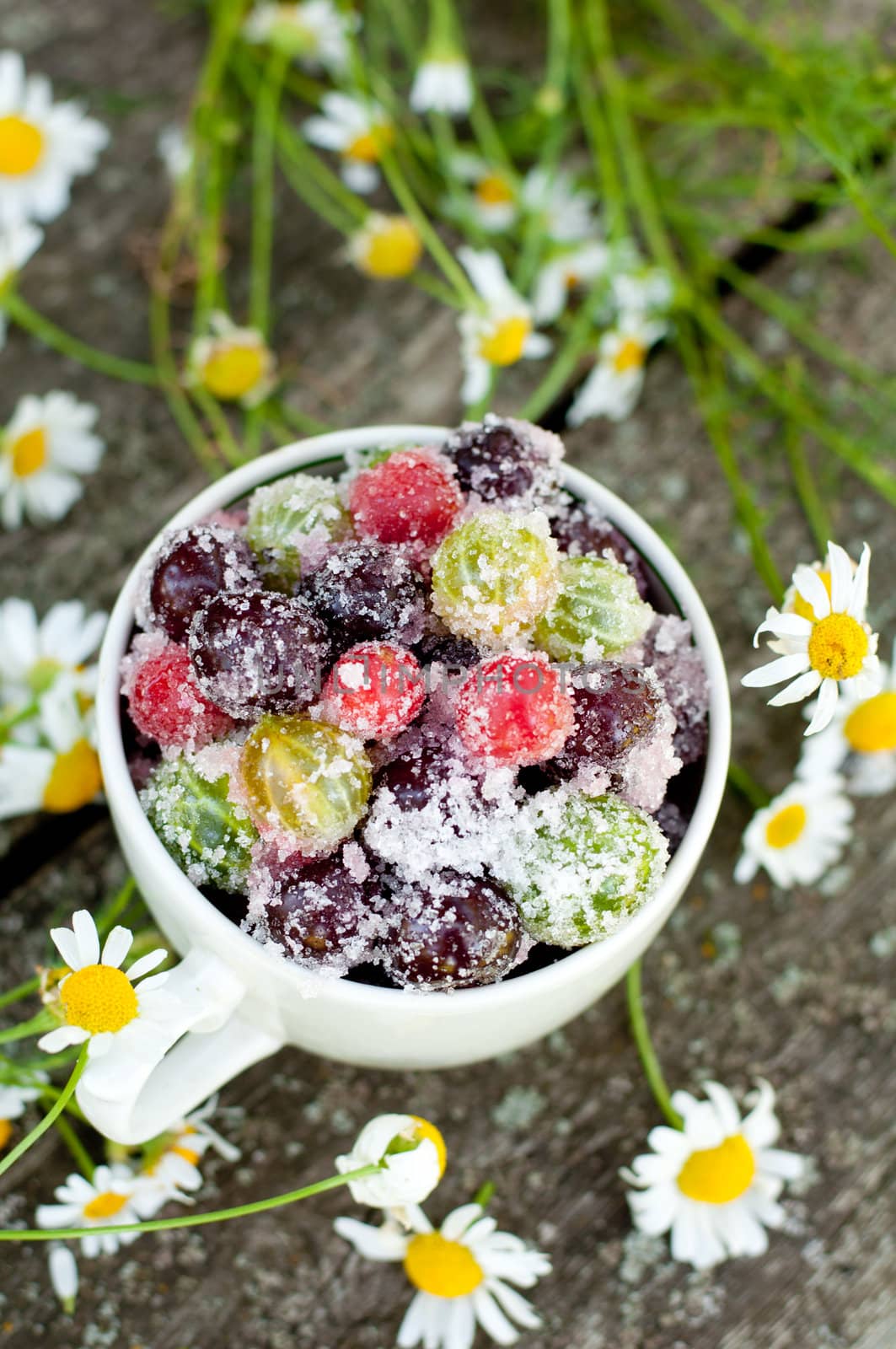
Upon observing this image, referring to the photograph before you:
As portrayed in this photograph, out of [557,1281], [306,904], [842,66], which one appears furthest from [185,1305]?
[842,66]

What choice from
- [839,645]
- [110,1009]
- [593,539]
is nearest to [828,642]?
[839,645]

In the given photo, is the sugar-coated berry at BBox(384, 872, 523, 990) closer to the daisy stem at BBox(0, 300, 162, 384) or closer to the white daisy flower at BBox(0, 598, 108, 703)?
the white daisy flower at BBox(0, 598, 108, 703)

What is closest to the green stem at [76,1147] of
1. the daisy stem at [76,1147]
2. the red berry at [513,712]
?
the daisy stem at [76,1147]

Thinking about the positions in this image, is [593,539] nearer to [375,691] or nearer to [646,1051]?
[375,691]

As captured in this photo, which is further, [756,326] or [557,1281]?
[756,326]

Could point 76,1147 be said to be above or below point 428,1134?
below

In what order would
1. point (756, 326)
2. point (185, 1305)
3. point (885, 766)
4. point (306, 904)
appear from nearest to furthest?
1. point (306, 904)
2. point (185, 1305)
3. point (885, 766)
4. point (756, 326)

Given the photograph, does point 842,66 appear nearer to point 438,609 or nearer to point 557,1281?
point 438,609
